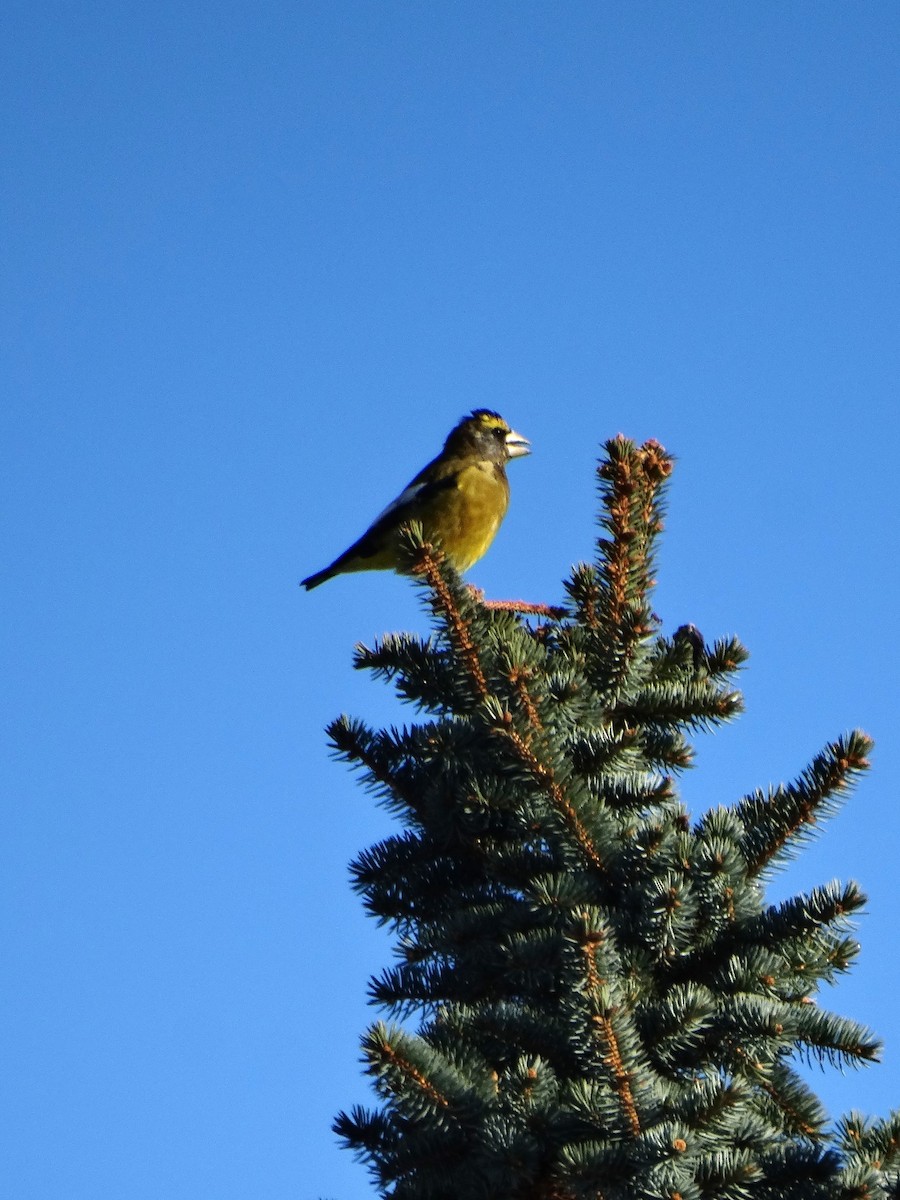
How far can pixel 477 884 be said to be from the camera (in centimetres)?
349

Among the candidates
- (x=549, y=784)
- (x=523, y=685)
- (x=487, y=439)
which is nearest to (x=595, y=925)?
(x=549, y=784)

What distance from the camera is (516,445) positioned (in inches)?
360

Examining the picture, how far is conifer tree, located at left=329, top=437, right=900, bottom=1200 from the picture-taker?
264 centimetres

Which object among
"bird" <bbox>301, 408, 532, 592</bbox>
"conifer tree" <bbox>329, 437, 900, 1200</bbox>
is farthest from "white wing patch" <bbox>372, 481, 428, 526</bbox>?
"conifer tree" <bbox>329, 437, 900, 1200</bbox>

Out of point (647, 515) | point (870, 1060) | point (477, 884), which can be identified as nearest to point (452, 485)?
point (647, 515)

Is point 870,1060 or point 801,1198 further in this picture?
point 870,1060

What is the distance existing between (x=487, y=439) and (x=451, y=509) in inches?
47.0

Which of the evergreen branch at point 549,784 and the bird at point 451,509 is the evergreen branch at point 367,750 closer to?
the evergreen branch at point 549,784

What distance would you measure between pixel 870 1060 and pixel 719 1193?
68 cm

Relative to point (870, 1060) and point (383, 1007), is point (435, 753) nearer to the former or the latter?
point (383, 1007)

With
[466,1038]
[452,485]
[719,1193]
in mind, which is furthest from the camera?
[452,485]

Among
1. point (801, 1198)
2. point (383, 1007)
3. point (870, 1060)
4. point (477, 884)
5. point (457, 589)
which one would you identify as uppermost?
point (457, 589)

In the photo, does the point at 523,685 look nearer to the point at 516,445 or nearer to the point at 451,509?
the point at 451,509

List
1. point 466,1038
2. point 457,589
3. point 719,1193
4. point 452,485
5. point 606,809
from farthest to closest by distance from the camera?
1. point 452,485
2. point 457,589
3. point 606,809
4. point 466,1038
5. point 719,1193
